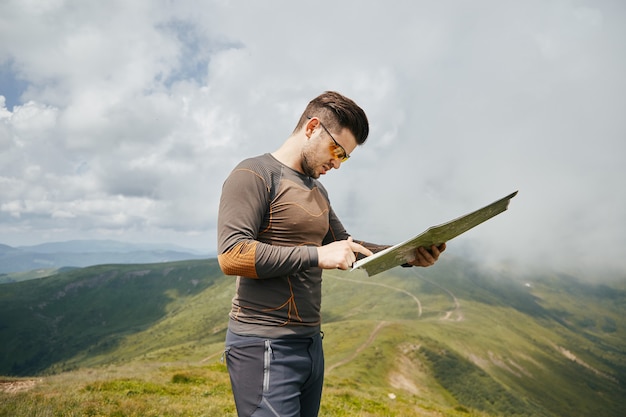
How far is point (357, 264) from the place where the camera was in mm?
3488

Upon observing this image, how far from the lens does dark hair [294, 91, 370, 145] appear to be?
427 cm

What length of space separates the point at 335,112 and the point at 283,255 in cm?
193

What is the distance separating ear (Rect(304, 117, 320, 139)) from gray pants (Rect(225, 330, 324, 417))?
2.41 meters

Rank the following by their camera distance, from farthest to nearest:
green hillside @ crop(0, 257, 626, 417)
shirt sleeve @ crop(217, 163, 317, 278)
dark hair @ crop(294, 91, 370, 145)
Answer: green hillside @ crop(0, 257, 626, 417) → dark hair @ crop(294, 91, 370, 145) → shirt sleeve @ crop(217, 163, 317, 278)

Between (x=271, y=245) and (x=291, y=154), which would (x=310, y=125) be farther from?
(x=271, y=245)

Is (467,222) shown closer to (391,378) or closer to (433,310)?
(391,378)

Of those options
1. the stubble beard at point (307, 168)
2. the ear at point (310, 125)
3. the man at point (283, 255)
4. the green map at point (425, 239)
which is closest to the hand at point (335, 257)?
the man at point (283, 255)

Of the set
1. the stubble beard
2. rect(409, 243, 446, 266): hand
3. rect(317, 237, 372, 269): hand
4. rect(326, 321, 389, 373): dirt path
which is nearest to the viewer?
rect(317, 237, 372, 269): hand

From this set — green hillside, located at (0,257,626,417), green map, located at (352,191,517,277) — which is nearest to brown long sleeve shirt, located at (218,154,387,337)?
green map, located at (352,191,517,277)

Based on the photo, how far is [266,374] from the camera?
3725mm

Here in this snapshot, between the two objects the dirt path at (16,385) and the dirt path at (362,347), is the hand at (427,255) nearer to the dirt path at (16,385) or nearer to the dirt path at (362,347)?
the dirt path at (16,385)

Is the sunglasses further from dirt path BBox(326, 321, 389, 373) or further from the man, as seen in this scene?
dirt path BBox(326, 321, 389, 373)

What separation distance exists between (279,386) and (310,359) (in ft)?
1.71

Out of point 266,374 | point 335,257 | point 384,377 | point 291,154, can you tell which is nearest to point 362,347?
point 384,377
